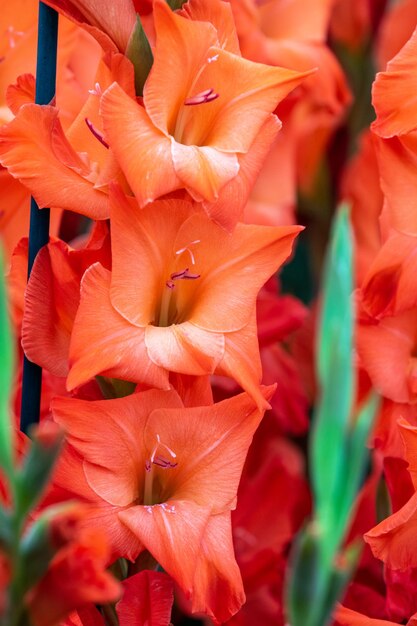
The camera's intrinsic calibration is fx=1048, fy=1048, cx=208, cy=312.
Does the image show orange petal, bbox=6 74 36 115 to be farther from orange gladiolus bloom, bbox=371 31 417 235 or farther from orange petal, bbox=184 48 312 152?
orange gladiolus bloom, bbox=371 31 417 235

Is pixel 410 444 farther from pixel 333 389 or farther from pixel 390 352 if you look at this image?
pixel 333 389

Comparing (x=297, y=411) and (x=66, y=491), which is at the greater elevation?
(x=66, y=491)

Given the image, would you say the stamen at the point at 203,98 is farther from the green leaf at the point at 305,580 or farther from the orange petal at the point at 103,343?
the green leaf at the point at 305,580

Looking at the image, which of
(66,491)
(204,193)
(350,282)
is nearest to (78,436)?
(66,491)

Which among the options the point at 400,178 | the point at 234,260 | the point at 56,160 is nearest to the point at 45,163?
the point at 56,160

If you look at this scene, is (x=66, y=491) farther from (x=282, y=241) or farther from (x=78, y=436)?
(x=282, y=241)

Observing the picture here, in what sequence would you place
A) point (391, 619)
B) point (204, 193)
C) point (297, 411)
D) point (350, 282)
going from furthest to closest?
point (297, 411) → point (391, 619) → point (204, 193) → point (350, 282)
